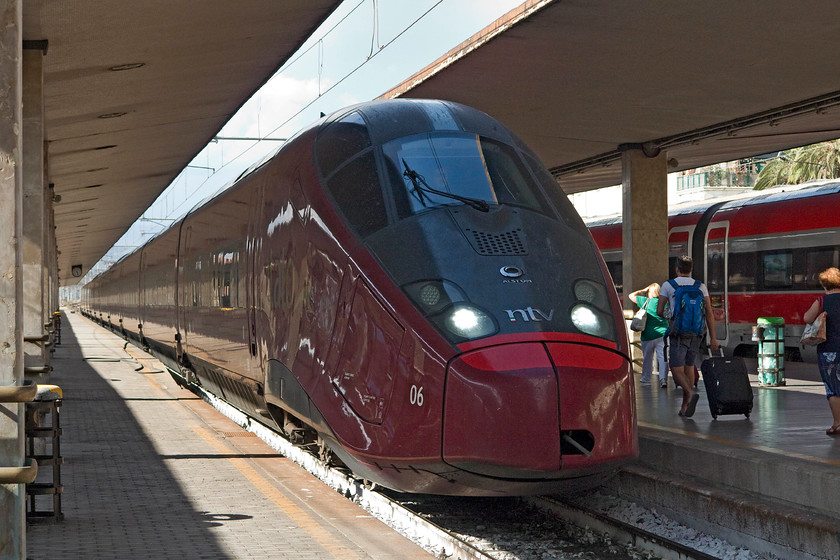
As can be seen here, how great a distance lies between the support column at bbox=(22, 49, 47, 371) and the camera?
10.1 meters

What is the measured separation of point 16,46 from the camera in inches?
167

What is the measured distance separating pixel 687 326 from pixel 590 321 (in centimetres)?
403

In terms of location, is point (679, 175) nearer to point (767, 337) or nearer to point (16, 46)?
point (767, 337)

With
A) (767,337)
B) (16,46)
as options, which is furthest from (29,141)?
(767,337)

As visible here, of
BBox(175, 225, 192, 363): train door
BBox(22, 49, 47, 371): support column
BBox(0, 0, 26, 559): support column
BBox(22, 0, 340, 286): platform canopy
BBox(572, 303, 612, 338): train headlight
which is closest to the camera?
BBox(0, 0, 26, 559): support column

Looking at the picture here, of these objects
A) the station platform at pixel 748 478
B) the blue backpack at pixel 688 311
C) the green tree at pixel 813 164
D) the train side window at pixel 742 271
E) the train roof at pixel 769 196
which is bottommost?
Answer: the station platform at pixel 748 478

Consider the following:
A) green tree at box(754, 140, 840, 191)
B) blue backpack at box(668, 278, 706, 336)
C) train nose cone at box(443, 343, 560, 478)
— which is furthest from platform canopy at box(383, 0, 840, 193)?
green tree at box(754, 140, 840, 191)

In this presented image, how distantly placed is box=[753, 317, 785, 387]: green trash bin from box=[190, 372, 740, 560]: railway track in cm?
641

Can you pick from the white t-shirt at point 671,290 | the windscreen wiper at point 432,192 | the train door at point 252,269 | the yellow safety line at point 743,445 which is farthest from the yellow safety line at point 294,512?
the white t-shirt at point 671,290

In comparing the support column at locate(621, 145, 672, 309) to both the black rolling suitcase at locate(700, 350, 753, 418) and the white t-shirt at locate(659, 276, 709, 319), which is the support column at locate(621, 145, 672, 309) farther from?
the black rolling suitcase at locate(700, 350, 753, 418)

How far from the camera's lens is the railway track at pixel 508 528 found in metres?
6.34

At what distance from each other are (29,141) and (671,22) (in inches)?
276

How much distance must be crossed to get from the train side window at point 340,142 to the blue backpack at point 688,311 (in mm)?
3934

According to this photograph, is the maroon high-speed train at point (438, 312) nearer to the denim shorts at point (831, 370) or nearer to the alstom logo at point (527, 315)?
the alstom logo at point (527, 315)
